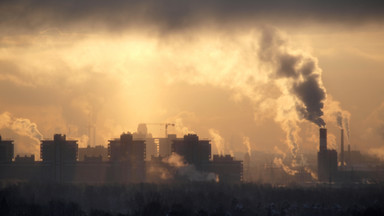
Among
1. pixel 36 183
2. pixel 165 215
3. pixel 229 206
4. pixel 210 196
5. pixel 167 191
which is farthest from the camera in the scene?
pixel 36 183

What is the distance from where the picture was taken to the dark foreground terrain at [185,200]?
130 metres

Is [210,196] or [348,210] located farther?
[210,196]

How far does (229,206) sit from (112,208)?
65.1 ft

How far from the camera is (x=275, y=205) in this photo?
152m

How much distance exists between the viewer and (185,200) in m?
150

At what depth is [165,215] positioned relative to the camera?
12375cm

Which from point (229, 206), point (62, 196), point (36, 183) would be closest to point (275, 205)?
point (229, 206)

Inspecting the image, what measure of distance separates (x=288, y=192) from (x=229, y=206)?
27270 millimetres

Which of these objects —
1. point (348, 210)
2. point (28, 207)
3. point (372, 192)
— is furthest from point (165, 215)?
point (372, 192)

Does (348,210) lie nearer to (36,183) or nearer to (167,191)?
(167,191)

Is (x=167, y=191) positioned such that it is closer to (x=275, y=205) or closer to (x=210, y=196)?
(x=210, y=196)

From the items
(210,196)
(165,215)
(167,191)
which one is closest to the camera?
(165,215)

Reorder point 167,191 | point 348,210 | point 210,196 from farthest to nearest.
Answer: point 167,191 < point 210,196 < point 348,210

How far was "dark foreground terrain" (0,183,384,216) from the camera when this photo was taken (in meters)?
130
